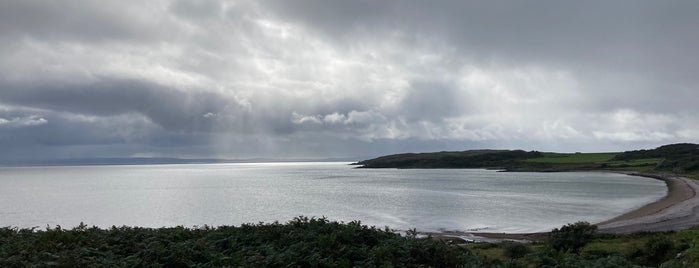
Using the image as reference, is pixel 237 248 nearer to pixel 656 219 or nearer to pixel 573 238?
pixel 573 238

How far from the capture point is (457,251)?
15102 mm

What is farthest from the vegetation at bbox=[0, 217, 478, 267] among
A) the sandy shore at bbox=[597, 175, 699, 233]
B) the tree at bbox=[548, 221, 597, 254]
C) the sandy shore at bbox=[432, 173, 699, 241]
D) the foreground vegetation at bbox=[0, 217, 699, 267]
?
the sandy shore at bbox=[597, 175, 699, 233]

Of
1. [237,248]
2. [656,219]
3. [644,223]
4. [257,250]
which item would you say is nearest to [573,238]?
[257,250]

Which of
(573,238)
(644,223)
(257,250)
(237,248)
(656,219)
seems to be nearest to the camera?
(257,250)

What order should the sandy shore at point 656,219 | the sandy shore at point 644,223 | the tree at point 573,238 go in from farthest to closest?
the sandy shore at point 656,219, the sandy shore at point 644,223, the tree at point 573,238

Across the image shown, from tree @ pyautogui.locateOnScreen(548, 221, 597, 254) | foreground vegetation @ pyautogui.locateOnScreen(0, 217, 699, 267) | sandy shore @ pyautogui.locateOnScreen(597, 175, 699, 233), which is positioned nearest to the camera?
foreground vegetation @ pyautogui.locateOnScreen(0, 217, 699, 267)

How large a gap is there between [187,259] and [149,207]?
93348 millimetres

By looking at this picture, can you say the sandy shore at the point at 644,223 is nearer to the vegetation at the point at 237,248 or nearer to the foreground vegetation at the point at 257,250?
the foreground vegetation at the point at 257,250

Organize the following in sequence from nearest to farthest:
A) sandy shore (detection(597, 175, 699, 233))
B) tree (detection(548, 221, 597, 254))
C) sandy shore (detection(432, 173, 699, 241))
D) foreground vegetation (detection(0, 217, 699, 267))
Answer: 1. foreground vegetation (detection(0, 217, 699, 267))
2. tree (detection(548, 221, 597, 254))
3. sandy shore (detection(432, 173, 699, 241))
4. sandy shore (detection(597, 175, 699, 233))

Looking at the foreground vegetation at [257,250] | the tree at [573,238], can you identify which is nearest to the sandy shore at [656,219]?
the tree at [573,238]

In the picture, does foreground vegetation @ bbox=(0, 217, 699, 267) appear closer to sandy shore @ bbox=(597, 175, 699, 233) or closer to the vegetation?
the vegetation

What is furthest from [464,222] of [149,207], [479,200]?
[149,207]

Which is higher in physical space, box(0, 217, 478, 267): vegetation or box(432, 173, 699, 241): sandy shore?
box(0, 217, 478, 267): vegetation

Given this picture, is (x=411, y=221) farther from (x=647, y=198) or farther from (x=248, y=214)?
(x=647, y=198)
